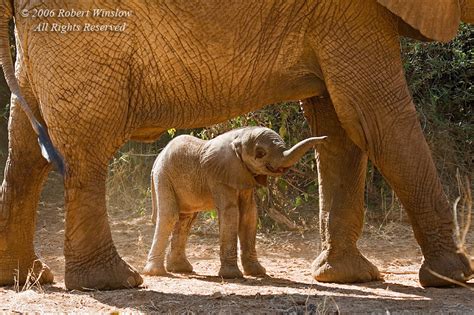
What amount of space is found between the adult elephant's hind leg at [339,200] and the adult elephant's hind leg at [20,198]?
1.80 m

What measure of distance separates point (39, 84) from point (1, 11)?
480 millimetres

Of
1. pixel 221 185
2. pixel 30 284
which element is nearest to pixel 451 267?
pixel 221 185

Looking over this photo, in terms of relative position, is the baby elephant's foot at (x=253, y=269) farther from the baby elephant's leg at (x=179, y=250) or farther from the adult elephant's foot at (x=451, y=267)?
the adult elephant's foot at (x=451, y=267)

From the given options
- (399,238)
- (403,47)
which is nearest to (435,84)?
(403,47)

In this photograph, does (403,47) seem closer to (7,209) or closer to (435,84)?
(435,84)

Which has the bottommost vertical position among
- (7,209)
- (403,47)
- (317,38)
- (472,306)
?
(472,306)

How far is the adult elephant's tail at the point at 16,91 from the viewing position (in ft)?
18.9

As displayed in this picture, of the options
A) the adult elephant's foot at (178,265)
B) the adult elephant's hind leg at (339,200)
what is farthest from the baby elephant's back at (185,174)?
the adult elephant's hind leg at (339,200)

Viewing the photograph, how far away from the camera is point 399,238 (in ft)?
29.2

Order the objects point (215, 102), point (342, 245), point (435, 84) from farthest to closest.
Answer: point (435, 84) → point (342, 245) → point (215, 102)

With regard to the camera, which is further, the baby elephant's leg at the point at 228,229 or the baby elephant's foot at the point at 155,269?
the baby elephant's foot at the point at 155,269

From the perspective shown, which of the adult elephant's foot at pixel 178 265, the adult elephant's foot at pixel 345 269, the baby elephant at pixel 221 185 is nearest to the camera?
the baby elephant at pixel 221 185

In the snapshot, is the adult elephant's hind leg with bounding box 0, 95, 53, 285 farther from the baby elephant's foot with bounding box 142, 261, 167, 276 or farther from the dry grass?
the baby elephant's foot with bounding box 142, 261, 167, 276

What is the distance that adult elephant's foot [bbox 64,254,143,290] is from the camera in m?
5.76
